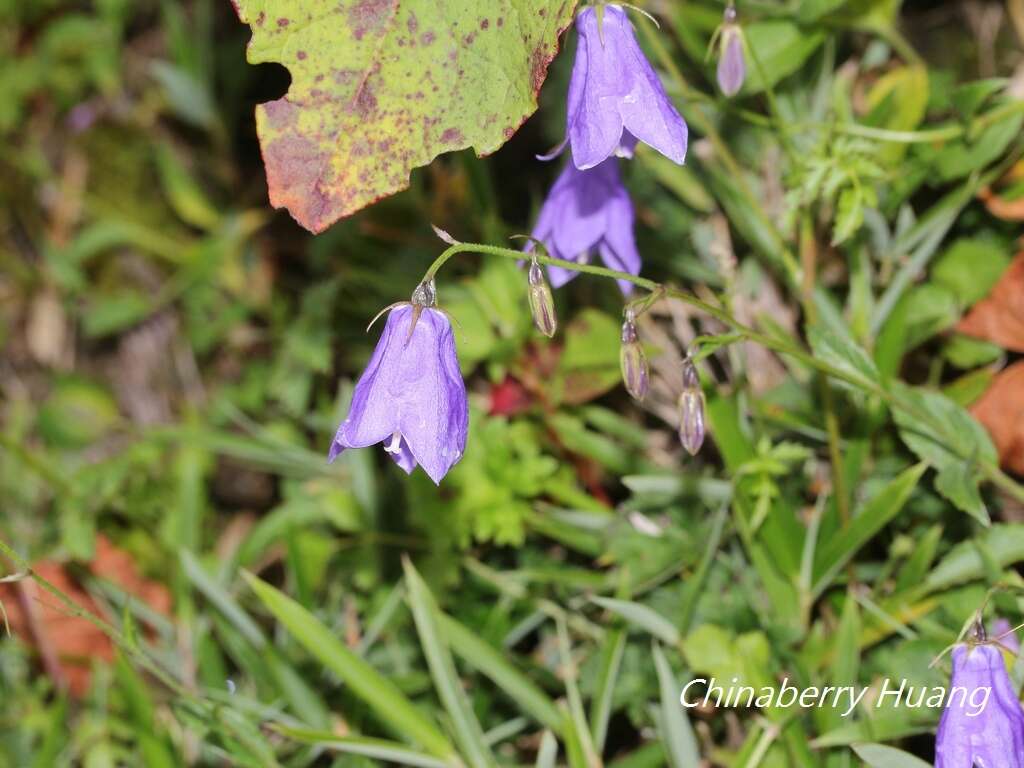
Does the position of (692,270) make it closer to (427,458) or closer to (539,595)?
(539,595)

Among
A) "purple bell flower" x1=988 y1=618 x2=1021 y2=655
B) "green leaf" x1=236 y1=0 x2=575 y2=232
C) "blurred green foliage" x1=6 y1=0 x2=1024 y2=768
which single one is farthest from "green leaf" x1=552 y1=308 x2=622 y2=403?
"purple bell flower" x1=988 y1=618 x2=1021 y2=655

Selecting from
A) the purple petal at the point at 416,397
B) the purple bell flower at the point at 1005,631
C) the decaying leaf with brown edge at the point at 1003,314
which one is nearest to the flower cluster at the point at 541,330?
the purple petal at the point at 416,397

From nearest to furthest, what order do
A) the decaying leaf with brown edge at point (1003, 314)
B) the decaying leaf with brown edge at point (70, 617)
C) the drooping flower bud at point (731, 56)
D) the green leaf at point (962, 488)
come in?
the green leaf at point (962, 488) → the drooping flower bud at point (731, 56) → the decaying leaf with brown edge at point (1003, 314) → the decaying leaf with brown edge at point (70, 617)

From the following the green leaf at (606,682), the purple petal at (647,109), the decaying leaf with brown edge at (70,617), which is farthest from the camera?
the decaying leaf with brown edge at (70,617)

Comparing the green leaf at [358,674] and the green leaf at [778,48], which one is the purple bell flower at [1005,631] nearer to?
the green leaf at [358,674]

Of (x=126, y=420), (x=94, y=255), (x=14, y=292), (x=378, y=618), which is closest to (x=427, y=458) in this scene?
(x=378, y=618)

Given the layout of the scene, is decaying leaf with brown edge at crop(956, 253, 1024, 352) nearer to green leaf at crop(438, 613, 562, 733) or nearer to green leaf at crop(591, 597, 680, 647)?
green leaf at crop(591, 597, 680, 647)
